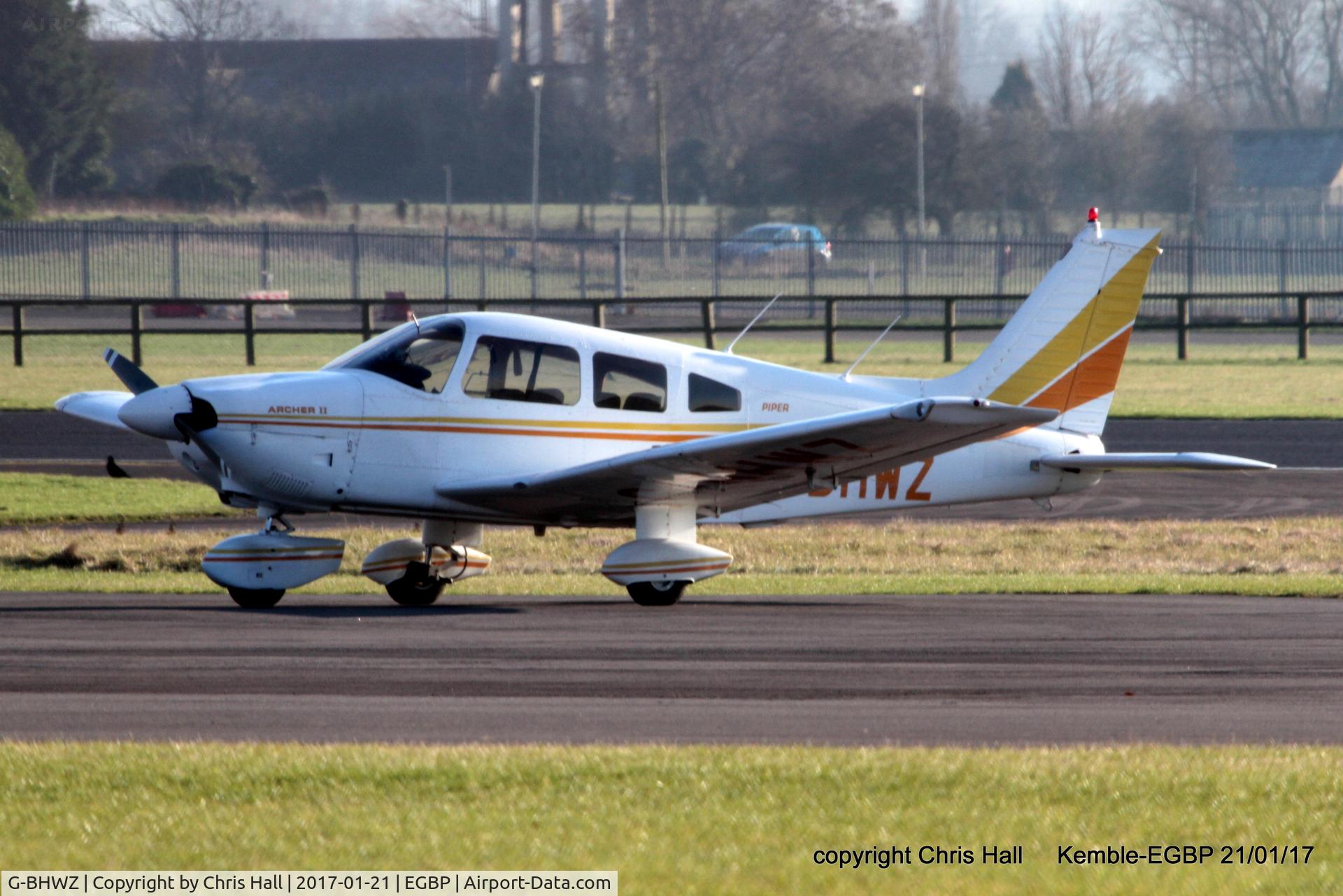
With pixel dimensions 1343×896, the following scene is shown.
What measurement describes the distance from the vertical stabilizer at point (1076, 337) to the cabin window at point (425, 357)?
392 cm

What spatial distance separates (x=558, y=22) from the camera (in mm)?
103312

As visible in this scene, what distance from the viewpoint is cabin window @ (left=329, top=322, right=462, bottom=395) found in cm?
1195

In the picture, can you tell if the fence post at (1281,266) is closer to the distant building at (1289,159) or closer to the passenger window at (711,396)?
the distant building at (1289,159)

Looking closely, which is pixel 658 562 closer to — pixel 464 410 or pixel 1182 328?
pixel 464 410

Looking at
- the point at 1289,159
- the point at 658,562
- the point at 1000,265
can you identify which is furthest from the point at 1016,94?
the point at 658,562

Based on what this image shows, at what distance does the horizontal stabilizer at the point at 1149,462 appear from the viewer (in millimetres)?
11305

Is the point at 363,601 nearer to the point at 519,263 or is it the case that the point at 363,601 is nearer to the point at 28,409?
the point at 28,409

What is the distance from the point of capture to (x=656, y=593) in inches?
472

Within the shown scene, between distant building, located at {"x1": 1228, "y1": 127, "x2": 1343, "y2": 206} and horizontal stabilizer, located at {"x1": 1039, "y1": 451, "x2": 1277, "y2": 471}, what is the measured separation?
79605 millimetres

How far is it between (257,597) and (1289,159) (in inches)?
3538

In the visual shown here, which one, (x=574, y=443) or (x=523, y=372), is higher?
(x=523, y=372)

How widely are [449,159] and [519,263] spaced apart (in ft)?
97.0

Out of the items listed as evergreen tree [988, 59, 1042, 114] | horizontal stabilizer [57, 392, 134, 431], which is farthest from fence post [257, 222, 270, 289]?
evergreen tree [988, 59, 1042, 114]

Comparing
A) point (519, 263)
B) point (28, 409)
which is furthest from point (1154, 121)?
point (28, 409)
